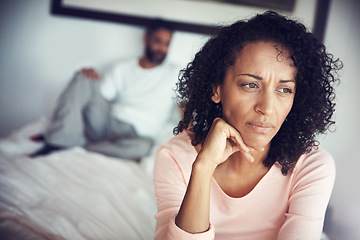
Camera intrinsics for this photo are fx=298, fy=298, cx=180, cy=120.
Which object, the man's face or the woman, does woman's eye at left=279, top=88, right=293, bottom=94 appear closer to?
the woman

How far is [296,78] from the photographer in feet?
2.99

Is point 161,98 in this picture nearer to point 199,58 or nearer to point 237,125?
point 199,58

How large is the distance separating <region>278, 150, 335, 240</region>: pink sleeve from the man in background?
48.0 inches

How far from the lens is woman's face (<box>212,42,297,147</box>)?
0.85 meters

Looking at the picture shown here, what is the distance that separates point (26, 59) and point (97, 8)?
84cm

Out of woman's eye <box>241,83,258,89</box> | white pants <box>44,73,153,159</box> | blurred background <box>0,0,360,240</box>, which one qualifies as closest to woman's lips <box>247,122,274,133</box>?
woman's eye <box>241,83,258,89</box>

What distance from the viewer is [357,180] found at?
1635 millimetres

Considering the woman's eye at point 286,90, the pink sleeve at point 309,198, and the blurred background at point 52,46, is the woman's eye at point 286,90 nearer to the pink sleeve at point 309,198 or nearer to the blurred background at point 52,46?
the pink sleeve at point 309,198

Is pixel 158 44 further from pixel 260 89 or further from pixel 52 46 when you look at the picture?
pixel 260 89

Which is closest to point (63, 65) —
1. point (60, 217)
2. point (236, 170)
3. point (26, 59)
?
point (26, 59)

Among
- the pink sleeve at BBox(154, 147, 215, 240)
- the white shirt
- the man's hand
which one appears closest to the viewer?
the pink sleeve at BBox(154, 147, 215, 240)

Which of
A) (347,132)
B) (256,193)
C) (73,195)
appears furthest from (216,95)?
(347,132)

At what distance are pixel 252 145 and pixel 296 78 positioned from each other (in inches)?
9.7

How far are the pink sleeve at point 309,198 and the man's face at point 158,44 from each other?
1.71m
